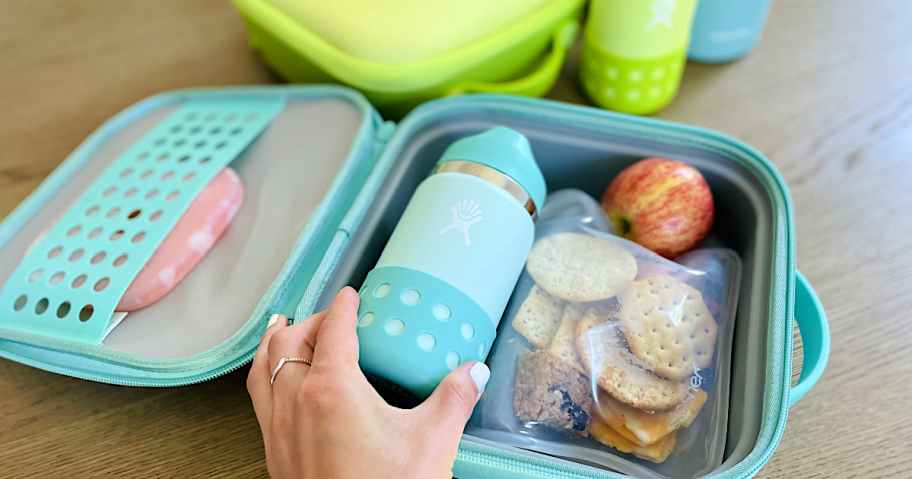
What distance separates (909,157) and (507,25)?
50cm

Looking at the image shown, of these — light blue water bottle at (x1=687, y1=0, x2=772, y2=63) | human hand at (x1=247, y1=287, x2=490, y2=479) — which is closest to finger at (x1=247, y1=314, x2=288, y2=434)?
human hand at (x1=247, y1=287, x2=490, y2=479)

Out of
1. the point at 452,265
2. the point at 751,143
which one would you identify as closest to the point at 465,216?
the point at 452,265

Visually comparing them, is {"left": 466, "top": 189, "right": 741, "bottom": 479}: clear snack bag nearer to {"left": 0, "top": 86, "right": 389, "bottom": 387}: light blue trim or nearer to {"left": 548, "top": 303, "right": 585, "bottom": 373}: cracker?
{"left": 548, "top": 303, "right": 585, "bottom": 373}: cracker

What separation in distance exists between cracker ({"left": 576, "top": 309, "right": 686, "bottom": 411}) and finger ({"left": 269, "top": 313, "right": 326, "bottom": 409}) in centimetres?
21

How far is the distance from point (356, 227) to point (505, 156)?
149 mm

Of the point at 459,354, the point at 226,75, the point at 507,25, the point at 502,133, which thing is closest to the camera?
the point at 459,354

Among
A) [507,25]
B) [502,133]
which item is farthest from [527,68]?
[502,133]

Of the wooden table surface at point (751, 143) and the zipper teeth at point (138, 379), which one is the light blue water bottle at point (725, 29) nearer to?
the wooden table surface at point (751, 143)

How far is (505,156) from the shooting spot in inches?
19.7

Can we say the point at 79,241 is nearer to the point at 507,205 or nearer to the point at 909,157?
the point at 507,205

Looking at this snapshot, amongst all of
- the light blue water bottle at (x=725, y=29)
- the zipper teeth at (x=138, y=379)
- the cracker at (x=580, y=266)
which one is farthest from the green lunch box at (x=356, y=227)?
the light blue water bottle at (x=725, y=29)

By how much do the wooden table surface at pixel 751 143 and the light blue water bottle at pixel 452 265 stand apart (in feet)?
0.60

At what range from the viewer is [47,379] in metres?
0.53

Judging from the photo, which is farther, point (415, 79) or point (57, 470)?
point (415, 79)
